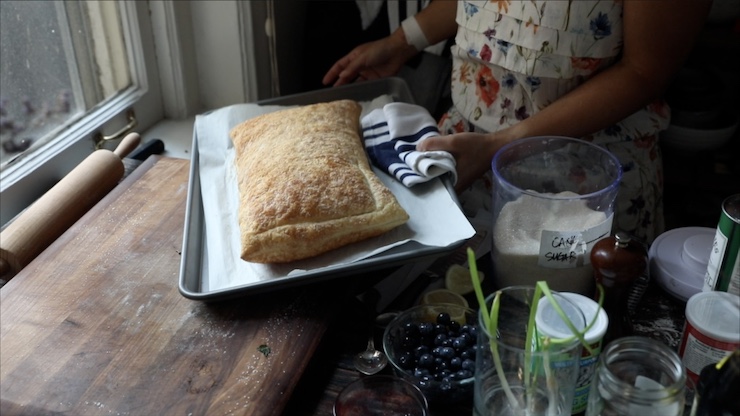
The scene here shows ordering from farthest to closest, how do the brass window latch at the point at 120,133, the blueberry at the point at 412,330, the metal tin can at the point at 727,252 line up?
1. the brass window latch at the point at 120,133
2. the blueberry at the point at 412,330
3. the metal tin can at the point at 727,252

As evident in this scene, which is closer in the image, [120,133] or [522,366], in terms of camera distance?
[522,366]

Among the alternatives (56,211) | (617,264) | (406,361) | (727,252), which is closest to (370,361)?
(406,361)

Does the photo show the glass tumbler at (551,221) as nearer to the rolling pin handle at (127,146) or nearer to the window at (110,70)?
the rolling pin handle at (127,146)

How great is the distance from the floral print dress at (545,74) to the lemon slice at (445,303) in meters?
0.34

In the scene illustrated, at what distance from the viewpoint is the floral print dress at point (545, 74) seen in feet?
3.37

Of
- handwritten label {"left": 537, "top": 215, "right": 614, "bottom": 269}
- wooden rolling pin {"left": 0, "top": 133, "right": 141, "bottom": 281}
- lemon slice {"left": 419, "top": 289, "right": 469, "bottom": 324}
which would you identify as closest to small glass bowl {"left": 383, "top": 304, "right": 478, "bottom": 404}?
lemon slice {"left": 419, "top": 289, "right": 469, "bottom": 324}

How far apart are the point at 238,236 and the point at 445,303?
0.28 meters

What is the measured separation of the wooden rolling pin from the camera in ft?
2.98

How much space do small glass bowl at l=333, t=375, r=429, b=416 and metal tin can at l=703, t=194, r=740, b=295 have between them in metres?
0.33

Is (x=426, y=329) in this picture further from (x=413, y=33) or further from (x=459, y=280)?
(x=413, y=33)

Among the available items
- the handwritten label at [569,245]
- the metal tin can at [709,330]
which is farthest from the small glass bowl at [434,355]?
the metal tin can at [709,330]

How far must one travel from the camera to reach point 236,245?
899 mm

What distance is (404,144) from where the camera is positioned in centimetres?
102

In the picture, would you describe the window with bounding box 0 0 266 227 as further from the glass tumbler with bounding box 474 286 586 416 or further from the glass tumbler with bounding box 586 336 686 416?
the glass tumbler with bounding box 586 336 686 416
